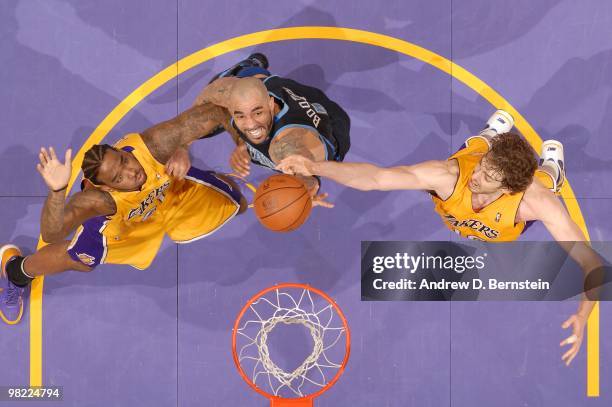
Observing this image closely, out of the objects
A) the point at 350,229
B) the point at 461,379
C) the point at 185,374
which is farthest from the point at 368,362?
the point at 185,374

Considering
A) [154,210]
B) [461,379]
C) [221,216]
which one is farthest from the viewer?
[461,379]

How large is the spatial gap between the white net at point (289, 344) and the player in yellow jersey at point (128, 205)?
3.09 feet

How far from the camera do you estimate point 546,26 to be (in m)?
6.13

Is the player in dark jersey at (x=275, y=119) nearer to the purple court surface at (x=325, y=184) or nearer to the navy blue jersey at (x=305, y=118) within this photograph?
the navy blue jersey at (x=305, y=118)

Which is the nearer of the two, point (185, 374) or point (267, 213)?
point (267, 213)

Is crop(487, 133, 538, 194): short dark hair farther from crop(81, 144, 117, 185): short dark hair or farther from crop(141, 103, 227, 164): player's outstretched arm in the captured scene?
crop(81, 144, 117, 185): short dark hair

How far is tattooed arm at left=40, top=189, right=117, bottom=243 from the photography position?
4.70 metres

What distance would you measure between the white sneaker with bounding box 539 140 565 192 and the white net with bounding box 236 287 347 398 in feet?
7.59

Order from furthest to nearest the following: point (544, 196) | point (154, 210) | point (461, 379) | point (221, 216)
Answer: point (461, 379) < point (221, 216) < point (154, 210) < point (544, 196)

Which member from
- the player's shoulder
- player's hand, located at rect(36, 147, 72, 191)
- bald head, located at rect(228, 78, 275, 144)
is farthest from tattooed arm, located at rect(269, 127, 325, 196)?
player's hand, located at rect(36, 147, 72, 191)

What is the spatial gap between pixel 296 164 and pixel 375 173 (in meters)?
0.62

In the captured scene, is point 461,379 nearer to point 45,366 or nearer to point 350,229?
point 350,229

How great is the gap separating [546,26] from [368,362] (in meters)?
3.67

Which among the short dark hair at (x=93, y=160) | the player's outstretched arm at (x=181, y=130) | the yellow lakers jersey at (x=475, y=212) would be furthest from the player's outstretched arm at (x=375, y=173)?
the short dark hair at (x=93, y=160)
